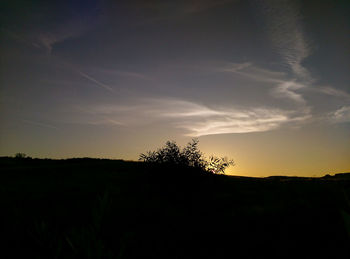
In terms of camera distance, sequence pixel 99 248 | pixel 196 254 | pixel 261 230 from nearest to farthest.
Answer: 1. pixel 99 248
2. pixel 196 254
3. pixel 261 230

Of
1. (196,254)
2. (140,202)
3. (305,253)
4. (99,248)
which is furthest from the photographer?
(140,202)

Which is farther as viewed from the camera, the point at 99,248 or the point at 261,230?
the point at 261,230

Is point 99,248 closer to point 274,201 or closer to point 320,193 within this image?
point 274,201

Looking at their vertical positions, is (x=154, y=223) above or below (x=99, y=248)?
below

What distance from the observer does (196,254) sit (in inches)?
246

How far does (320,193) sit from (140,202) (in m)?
6.98

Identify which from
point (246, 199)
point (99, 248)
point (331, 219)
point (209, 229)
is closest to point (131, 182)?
point (246, 199)

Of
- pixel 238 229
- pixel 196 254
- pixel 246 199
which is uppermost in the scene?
pixel 246 199

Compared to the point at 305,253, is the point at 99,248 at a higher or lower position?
higher

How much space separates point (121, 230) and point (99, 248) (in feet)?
22.2

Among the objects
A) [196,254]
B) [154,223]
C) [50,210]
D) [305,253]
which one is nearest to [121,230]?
[154,223]

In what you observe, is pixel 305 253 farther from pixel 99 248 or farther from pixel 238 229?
pixel 99 248

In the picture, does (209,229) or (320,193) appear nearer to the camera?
(209,229)

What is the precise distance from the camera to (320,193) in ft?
33.1
